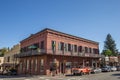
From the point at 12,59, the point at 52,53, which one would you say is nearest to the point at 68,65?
the point at 52,53

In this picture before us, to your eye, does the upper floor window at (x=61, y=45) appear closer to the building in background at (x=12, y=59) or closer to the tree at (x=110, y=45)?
the building in background at (x=12, y=59)

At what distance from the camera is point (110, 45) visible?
86.8m

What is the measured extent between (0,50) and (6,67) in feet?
95.9

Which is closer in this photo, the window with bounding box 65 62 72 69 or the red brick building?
the red brick building

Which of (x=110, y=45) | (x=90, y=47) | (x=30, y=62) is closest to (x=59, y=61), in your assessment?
Answer: (x=30, y=62)

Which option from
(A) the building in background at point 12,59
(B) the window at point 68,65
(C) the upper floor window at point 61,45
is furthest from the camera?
(A) the building in background at point 12,59

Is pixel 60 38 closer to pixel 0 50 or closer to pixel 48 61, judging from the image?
pixel 48 61

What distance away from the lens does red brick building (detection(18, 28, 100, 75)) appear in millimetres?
31531

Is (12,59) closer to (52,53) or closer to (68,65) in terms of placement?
(68,65)

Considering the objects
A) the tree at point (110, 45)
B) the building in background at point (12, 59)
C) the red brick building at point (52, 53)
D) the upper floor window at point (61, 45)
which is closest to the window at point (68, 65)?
the red brick building at point (52, 53)

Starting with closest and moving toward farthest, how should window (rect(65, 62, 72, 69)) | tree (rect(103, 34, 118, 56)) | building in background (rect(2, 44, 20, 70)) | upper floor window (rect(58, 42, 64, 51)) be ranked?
upper floor window (rect(58, 42, 64, 51)), window (rect(65, 62, 72, 69)), building in background (rect(2, 44, 20, 70)), tree (rect(103, 34, 118, 56))

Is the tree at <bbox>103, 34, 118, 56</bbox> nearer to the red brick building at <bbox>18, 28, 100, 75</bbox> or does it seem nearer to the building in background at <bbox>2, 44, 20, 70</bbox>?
the red brick building at <bbox>18, 28, 100, 75</bbox>

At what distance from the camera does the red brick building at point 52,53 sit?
31531 millimetres

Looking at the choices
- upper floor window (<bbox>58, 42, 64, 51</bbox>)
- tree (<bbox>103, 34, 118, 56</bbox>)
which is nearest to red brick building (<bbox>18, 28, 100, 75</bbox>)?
upper floor window (<bbox>58, 42, 64, 51</bbox>)
